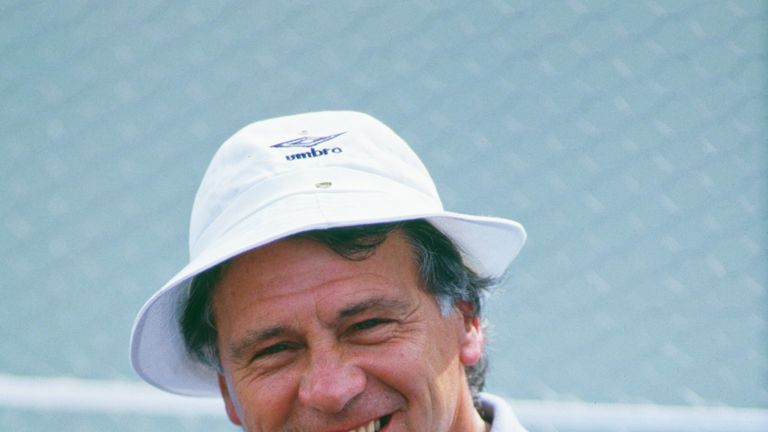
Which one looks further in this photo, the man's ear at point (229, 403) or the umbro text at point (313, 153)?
the man's ear at point (229, 403)

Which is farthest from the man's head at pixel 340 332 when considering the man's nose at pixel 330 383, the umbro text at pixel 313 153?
the umbro text at pixel 313 153

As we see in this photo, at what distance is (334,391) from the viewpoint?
5.62 feet

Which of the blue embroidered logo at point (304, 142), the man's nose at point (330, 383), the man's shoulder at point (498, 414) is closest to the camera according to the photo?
the man's nose at point (330, 383)

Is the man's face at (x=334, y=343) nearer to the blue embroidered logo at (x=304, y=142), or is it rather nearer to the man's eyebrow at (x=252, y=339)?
the man's eyebrow at (x=252, y=339)

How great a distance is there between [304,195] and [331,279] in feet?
0.44

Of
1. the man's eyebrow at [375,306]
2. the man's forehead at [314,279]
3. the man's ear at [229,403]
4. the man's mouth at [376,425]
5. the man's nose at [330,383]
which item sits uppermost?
the man's forehead at [314,279]

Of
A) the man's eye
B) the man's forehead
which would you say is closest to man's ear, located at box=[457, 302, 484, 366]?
the man's forehead

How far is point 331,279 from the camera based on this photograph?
1.78 meters

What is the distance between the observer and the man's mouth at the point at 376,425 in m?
1.76

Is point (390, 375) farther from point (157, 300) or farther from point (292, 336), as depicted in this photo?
point (157, 300)

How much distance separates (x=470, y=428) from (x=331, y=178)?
0.49 meters

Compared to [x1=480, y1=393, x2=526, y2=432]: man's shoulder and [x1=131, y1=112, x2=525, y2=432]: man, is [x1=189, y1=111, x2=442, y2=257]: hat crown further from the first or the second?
[x1=480, y1=393, x2=526, y2=432]: man's shoulder

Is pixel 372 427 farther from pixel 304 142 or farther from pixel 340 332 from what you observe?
pixel 304 142

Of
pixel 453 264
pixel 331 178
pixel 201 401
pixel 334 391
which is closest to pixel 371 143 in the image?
pixel 331 178
